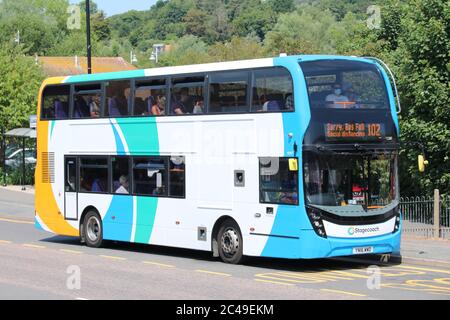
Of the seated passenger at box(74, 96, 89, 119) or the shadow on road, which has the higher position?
the seated passenger at box(74, 96, 89, 119)

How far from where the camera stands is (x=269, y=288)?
588 inches

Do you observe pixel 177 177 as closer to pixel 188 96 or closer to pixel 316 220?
pixel 188 96

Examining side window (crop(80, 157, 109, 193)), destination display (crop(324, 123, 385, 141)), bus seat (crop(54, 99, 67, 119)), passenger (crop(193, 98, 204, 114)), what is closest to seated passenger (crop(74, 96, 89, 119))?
bus seat (crop(54, 99, 67, 119))

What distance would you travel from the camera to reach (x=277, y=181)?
57.4 feet

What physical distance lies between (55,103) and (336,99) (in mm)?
8686

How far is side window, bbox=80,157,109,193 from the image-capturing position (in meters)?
21.9

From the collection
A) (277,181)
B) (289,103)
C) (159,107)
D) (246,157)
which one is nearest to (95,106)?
(159,107)

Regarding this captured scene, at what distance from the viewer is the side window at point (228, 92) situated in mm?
18156

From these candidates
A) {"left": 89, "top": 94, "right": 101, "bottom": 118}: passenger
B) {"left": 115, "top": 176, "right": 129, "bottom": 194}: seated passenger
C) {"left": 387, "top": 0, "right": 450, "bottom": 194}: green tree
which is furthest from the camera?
{"left": 387, "top": 0, "right": 450, "bottom": 194}: green tree

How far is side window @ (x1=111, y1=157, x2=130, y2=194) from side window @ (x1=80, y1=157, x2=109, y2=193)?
306 millimetres
